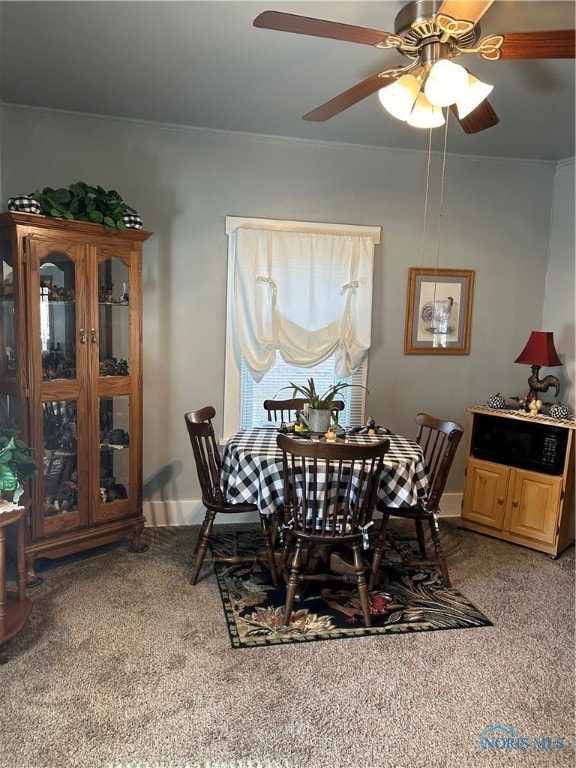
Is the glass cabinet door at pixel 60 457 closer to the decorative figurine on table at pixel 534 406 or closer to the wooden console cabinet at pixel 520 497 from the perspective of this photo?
the wooden console cabinet at pixel 520 497

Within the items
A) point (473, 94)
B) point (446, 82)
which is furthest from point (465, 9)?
point (473, 94)

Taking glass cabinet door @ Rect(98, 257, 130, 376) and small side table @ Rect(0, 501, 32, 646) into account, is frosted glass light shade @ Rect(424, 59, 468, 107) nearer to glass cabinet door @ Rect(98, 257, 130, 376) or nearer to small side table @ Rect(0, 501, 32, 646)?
glass cabinet door @ Rect(98, 257, 130, 376)

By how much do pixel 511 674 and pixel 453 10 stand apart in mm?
2585

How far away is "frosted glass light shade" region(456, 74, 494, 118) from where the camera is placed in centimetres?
205

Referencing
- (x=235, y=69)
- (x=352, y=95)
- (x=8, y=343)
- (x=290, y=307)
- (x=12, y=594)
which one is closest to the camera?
(x=352, y=95)

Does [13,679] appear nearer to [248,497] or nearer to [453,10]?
[248,497]

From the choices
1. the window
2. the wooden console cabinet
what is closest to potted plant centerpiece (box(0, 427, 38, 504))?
the window

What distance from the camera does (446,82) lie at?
188 cm

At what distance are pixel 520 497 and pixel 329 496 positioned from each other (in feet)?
5.92

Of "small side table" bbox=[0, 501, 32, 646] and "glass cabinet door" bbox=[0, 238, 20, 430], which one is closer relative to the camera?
"small side table" bbox=[0, 501, 32, 646]

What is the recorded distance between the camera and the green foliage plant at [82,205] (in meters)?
2.97

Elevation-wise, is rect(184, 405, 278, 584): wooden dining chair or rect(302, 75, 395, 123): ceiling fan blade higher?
rect(302, 75, 395, 123): ceiling fan blade

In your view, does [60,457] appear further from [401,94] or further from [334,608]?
[401,94]

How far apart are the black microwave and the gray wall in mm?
421
